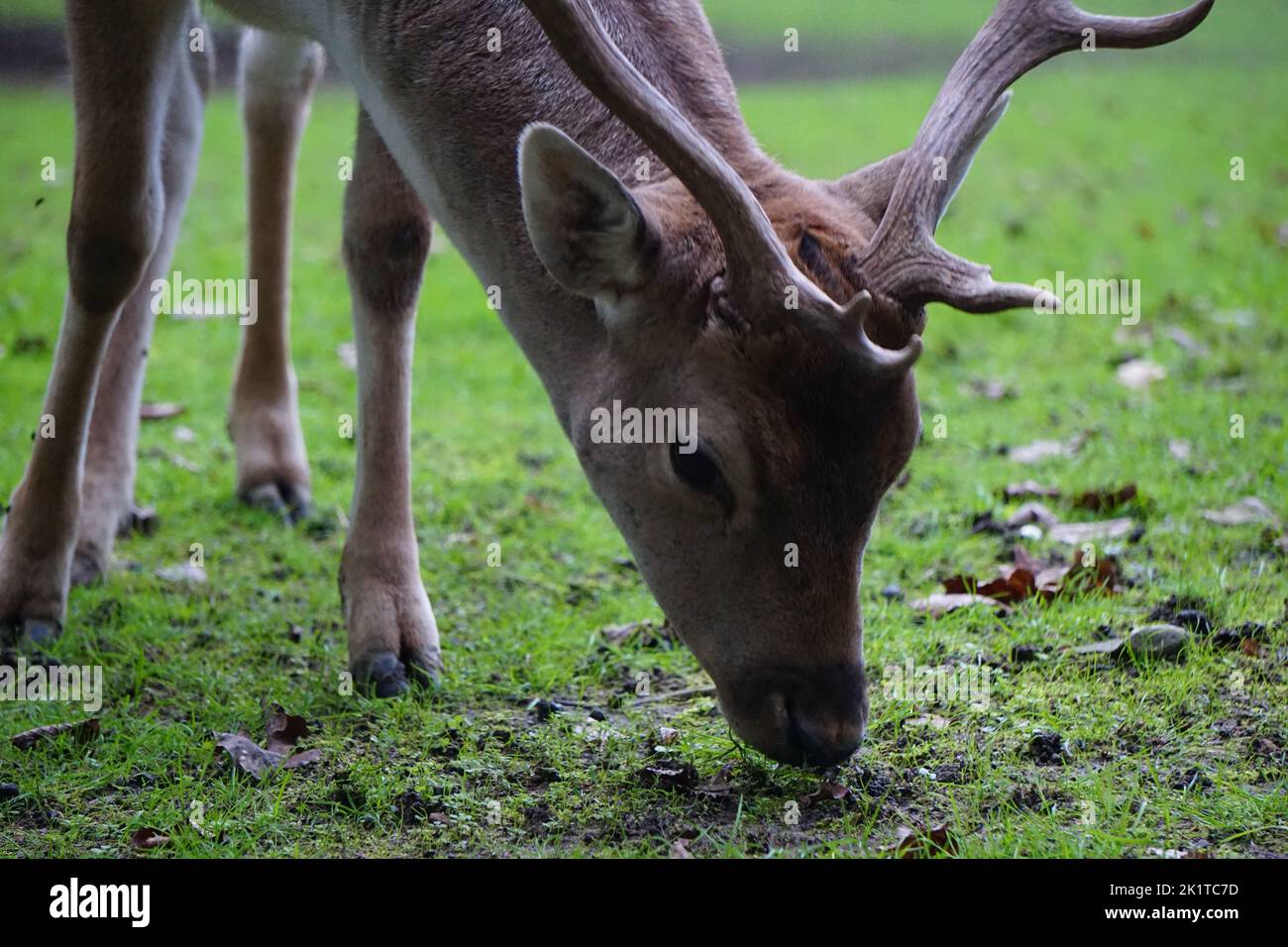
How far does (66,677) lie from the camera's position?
4.61m

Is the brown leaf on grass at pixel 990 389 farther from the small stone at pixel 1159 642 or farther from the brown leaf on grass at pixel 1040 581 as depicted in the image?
the small stone at pixel 1159 642

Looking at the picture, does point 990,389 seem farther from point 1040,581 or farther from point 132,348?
point 132,348

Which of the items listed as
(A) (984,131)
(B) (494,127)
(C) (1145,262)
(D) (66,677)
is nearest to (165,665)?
(D) (66,677)

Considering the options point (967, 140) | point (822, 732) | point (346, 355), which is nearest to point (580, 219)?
point (967, 140)

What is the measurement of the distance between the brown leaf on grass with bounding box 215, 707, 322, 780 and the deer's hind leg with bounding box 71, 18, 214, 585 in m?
1.66

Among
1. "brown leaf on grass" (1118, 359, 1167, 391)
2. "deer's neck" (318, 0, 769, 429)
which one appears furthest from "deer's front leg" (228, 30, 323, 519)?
"brown leaf on grass" (1118, 359, 1167, 391)

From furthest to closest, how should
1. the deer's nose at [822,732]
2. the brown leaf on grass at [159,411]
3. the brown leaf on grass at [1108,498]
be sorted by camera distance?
1. the brown leaf on grass at [159,411]
2. the brown leaf on grass at [1108,498]
3. the deer's nose at [822,732]

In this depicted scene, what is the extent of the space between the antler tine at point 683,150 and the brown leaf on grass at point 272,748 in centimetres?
169

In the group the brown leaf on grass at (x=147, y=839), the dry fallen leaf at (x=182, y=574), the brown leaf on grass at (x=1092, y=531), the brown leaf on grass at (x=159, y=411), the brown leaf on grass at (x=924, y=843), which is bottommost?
the brown leaf on grass at (x=924, y=843)

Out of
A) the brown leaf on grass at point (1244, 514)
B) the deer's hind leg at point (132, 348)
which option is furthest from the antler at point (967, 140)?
the deer's hind leg at point (132, 348)

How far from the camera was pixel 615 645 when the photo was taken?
487 cm

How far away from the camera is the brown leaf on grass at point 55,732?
163 inches

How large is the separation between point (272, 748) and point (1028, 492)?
10.9 feet

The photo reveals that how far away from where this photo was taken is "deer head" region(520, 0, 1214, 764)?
3391 millimetres
